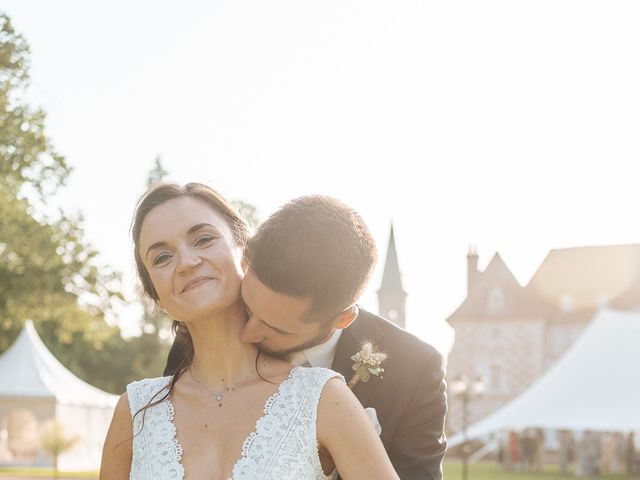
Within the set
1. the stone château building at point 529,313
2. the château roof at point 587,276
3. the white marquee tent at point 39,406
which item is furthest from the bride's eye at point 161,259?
the château roof at point 587,276

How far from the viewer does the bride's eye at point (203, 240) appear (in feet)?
8.02

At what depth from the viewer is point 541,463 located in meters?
33.8

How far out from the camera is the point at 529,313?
4688cm

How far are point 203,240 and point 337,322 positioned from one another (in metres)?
0.37

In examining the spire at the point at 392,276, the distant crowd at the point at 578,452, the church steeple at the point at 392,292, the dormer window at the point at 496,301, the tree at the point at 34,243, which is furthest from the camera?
the spire at the point at 392,276

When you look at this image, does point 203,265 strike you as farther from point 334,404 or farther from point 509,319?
point 509,319

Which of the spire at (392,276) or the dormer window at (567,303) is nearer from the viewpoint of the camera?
the dormer window at (567,303)

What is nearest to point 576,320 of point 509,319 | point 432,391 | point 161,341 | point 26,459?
point 509,319

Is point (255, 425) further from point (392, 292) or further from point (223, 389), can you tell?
point (392, 292)

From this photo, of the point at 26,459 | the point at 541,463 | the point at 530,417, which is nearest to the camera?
the point at 530,417

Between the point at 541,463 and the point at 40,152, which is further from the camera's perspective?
the point at 541,463

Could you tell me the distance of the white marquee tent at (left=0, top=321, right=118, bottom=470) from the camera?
25047 mm

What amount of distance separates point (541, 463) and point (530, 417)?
51.5ft

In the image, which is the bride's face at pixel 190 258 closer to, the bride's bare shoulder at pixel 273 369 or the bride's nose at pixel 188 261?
the bride's nose at pixel 188 261
